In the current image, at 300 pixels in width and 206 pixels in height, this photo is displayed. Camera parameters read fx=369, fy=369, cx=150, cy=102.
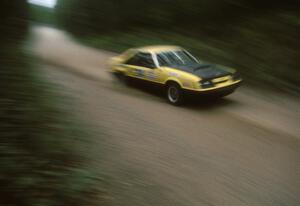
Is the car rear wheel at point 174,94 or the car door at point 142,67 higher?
the car door at point 142,67

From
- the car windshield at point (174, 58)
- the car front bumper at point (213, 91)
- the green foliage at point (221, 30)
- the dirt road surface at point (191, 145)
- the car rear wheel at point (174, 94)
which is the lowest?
the dirt road surface at point (191, 145)

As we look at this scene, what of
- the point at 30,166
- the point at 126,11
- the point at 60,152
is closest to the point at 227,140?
the point at 60,152

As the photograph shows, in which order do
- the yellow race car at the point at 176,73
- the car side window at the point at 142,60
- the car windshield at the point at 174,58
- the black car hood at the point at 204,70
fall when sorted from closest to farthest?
the yellow race car at the point at 176,73 < the black car hood at the point at 204,70 < the car windshield at the point at 174,58 < the car side window at the point at 142,60

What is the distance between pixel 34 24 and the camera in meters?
4.85

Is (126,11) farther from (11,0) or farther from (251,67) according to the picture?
(11,0)

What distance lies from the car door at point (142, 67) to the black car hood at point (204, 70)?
0.56 meters

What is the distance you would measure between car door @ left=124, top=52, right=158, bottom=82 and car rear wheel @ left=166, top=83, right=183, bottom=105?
0.46 m

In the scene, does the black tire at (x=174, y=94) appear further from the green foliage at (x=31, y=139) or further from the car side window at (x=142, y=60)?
the green foliage at (x=31, y=139)

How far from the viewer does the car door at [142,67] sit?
9125 mm

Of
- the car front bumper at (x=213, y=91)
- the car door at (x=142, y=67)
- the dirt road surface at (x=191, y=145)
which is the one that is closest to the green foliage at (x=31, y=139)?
the dirt road surface at (x=191, y=145)

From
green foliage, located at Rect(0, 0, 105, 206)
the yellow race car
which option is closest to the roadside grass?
green foliage, located at Rect(0, 0, 105, 206)

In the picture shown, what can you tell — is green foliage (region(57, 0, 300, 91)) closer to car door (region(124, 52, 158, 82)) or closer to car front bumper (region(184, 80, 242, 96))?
car front bumper (region(184, 80, 242, 96))

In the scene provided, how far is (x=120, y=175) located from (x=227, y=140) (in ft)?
8.14

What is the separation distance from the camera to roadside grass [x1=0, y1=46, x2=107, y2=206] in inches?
163
